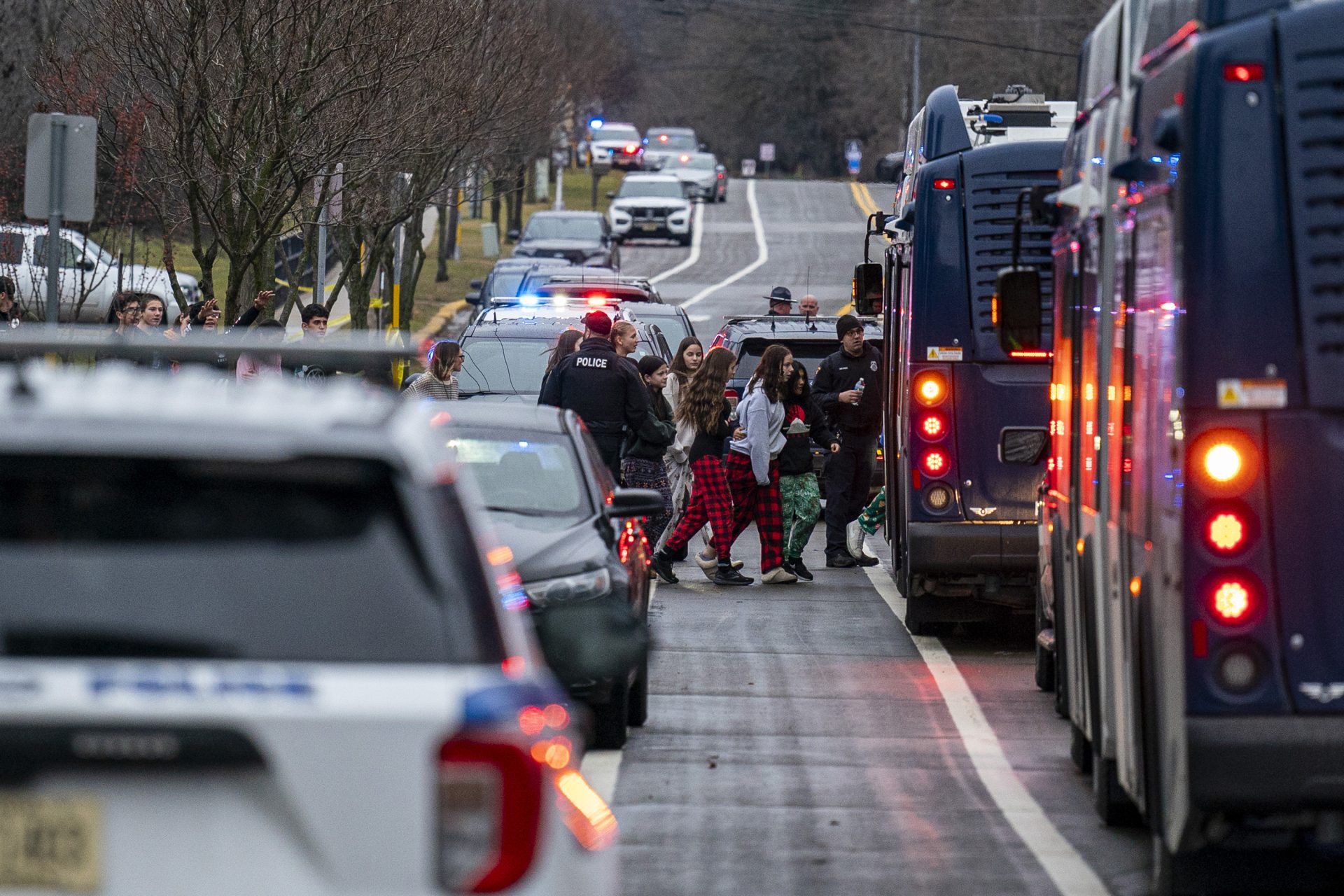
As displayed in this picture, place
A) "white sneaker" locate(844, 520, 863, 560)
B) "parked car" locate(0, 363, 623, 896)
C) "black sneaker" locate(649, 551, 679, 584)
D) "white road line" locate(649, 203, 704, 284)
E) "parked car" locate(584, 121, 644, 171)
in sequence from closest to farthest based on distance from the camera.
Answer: "parked car" locate(0, 363, 623, 896) < "black sneaker" locate(649, 551, 679, 584) < "white sneaker" locate(844, 520, 863, 560) < "white road line" locate(649, 203, 704, 284) < "parked car" locate(584, 121, 644, 171)

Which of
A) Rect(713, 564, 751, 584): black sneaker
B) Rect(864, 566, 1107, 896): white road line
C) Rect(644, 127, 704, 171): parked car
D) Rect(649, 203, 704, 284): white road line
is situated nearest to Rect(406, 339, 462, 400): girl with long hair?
Rect(713, 564, 751, 584): black sneaker

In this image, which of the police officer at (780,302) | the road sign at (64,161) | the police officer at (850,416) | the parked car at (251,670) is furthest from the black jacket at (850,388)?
the parked car at (251,670)

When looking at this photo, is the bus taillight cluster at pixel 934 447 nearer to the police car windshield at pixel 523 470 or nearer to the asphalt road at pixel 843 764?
the asphalt road at pixel 843 764

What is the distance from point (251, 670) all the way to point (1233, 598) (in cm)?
326

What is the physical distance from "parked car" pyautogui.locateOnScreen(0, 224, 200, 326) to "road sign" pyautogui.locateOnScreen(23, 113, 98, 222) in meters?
3.10

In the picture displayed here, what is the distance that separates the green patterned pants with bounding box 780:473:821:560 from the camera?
16484 mm

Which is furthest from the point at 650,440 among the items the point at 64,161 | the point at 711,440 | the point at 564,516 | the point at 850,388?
the point at 564,516

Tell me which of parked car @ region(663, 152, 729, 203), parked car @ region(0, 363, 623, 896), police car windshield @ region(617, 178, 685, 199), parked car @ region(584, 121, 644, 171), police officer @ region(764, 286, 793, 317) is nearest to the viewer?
parked car @ region(0, 363, 623, 896)

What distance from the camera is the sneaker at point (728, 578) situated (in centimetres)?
1641

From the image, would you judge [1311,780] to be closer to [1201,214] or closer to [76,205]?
[1201,214]

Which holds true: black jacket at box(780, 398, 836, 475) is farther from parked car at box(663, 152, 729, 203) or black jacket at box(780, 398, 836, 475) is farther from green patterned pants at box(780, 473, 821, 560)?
parked car at box(663, 152, 729, 203)

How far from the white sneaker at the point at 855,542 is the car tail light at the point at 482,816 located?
14168 mm

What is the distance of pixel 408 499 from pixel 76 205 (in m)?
10.8

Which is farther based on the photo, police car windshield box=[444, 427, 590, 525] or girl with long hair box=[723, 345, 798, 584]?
girl with long hair box=[723, 345, 798, 584]
